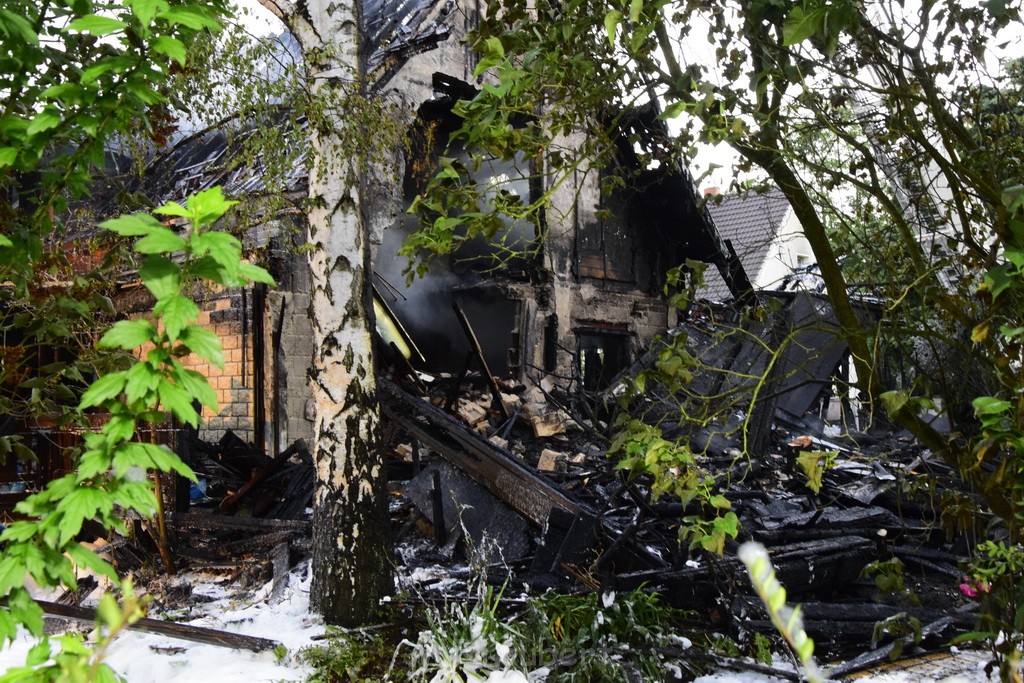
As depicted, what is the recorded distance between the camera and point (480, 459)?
308 inches

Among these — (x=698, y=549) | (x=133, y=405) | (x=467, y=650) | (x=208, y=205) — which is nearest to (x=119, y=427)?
(x=133, y=405)

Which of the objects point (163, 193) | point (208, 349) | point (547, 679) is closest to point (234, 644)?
point (547, 679)

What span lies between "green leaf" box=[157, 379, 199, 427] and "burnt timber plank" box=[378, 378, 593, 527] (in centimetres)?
536

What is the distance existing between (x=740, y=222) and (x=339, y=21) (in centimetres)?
1939

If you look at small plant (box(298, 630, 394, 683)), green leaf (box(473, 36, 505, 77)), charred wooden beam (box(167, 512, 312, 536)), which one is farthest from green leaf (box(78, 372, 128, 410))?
charred wooden beam (box(167, 512, 312, 536))

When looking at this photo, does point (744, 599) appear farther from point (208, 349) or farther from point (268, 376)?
point (268, 376)

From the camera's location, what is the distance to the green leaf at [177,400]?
1.83m

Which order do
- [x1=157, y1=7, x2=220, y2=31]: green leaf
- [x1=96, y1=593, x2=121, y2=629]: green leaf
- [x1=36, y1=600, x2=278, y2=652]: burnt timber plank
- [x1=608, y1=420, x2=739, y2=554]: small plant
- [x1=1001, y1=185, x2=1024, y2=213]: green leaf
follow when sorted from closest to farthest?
[x1=96, y1=593, x2=121, y2=629]: green leaf → [x1=157, y1=7, x2=220, y2=31]: green leaf → [x1=1001, y1=185, x2=1024, y2=213]: green leaf → [x1=608, y1=420, x2=739, y2=554]: small plant → [x1=36, y1=600, x2=278, y2=652]: burnt timber plank

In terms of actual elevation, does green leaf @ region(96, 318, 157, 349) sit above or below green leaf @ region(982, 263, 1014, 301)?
below

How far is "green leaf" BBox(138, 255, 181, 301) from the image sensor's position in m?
1.84

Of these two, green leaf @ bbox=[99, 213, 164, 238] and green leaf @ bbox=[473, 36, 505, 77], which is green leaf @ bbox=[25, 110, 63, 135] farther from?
green leaf @ bbox=[473, 36, 505, 77]

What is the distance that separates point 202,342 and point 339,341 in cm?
424

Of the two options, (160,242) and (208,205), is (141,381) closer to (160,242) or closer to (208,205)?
(160,242)

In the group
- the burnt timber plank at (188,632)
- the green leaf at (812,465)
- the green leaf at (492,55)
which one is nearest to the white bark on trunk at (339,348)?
the burnt timber plank at (188,632)
